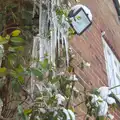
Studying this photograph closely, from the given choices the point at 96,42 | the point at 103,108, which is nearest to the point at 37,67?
the point at 103,108

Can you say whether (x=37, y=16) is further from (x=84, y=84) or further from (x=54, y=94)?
(x=84, y=84)

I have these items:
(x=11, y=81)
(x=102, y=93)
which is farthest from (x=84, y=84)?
(x=11, y=81)

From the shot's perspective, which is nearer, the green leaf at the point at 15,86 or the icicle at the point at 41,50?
the green leaf at the point at 15,86

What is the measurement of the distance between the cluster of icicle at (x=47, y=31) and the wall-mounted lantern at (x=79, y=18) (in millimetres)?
374

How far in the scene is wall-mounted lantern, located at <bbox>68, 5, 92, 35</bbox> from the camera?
3.41 m

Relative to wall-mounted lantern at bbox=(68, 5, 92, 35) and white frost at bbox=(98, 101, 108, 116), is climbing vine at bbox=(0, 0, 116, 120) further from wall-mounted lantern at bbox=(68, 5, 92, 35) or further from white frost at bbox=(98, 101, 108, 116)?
wall-mounted lantern at bbox=(68, 5, 92, 35)

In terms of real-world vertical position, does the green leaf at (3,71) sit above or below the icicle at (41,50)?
above

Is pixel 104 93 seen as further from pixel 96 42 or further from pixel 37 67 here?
pixel 96 42

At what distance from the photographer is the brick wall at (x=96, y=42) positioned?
13.5 feet

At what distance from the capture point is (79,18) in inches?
136

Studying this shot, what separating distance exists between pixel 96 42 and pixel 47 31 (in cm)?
229

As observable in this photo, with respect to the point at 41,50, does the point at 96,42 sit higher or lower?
lower

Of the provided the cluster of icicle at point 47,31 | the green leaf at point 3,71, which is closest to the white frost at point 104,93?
the cluster of icicle at point 47,31

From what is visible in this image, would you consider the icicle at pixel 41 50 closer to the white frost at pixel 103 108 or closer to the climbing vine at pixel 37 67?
the climbing vine at pixel 37 67
